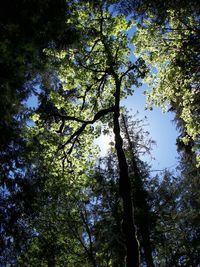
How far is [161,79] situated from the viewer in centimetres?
1554

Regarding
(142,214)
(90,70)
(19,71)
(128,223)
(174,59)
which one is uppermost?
(90,70)

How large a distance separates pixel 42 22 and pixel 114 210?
12816mm

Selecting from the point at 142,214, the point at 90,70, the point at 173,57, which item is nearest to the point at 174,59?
the point at 173,57

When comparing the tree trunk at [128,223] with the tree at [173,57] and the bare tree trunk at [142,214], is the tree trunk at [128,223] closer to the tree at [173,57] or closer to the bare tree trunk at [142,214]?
the tree at [173,57]

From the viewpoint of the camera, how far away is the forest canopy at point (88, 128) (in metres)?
9.31

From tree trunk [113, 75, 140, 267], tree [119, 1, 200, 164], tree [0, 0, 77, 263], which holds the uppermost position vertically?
tree [119, 1, 200, 164]

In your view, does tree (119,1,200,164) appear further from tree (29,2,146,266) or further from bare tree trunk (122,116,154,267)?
bare tree trunk (122,116,154,267)

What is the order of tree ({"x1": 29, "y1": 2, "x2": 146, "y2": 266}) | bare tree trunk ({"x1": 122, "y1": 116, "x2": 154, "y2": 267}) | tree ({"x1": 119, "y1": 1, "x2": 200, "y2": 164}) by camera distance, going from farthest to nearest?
bare tree trunk ({"x1": 122, "y1": 116, "x2": 154, "y2": 267})
tree ({"x1": 29, "y1": 2, "x2": 146, "y2": 266})
tree ({"x1": 119, "y1": 1, "x2": 200, "y2": 164})

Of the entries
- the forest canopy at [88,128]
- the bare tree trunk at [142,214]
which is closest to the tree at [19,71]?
the forest canopy at [88,128]

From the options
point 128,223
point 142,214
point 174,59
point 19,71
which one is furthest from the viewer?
point 142,214

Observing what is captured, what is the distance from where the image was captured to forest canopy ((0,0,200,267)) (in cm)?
931

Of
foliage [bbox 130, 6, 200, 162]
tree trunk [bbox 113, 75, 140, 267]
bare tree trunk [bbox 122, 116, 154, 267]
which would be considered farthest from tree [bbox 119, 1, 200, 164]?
bare tree trunk [bbox 122, 116, 154, 267]

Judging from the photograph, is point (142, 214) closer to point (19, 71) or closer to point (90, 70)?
point (90, 70)

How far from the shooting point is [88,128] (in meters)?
16.8
